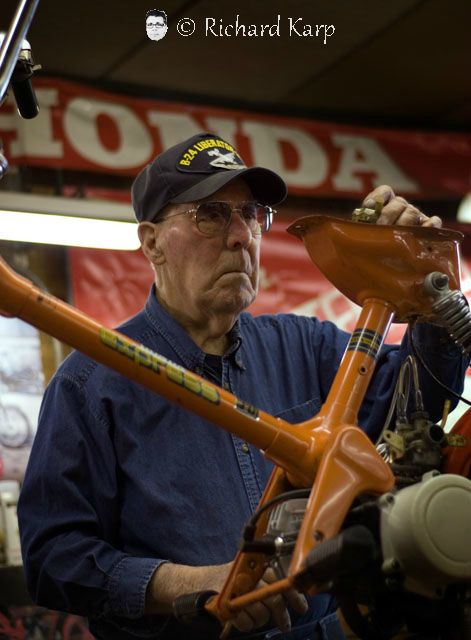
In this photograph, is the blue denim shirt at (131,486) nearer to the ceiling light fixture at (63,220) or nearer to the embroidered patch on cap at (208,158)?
the embroidered patch on cap at (208,158)

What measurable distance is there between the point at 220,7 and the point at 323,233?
193 centimetres

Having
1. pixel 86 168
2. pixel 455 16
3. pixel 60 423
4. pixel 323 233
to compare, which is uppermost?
pixel 455 16

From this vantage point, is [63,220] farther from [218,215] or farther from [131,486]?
[131,486]

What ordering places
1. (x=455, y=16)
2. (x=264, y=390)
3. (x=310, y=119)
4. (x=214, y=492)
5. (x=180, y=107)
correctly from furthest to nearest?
1. (x=310, y=119)
2. (x=180, y=107)
3. (x=455, y=16)
4. (x=264, y=390)
5. (x=214, y=492)

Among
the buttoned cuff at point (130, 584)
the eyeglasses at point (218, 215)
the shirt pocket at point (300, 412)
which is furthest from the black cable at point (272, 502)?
the eyeglasses at point (218, 215)

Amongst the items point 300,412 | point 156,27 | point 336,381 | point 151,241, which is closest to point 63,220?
point 156,27

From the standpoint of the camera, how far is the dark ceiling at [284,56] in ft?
10.0

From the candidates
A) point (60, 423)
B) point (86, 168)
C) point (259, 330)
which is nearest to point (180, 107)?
point (86, 168)

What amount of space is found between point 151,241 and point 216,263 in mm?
175

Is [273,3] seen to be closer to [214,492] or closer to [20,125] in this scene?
[20,125]

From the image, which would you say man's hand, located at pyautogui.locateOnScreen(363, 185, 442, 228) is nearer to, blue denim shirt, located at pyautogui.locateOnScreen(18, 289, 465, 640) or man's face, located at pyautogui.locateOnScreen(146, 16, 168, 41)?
blue denim shirt, located at pyautogui.locateOnScreen(18, 289, 465, 640)

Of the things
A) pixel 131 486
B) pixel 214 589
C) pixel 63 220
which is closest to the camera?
pixel 214 589

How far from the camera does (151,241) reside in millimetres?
1675

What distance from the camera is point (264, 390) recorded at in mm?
1590
